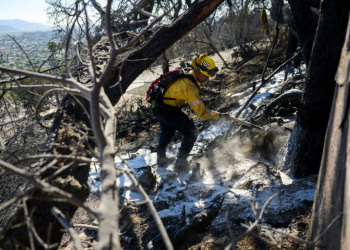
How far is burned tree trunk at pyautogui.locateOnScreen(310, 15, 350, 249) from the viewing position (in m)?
1.48

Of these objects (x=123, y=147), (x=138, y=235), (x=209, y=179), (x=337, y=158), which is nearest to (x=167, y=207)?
(x=138, y=235)

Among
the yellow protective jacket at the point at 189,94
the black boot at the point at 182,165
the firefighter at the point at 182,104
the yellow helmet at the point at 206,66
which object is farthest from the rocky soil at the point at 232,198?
the yellow helmet at the point at 206,66

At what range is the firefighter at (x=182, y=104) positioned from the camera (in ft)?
13.0

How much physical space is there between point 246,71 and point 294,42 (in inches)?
118

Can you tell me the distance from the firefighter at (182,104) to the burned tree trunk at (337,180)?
2.09m

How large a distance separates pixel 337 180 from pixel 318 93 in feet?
4.96

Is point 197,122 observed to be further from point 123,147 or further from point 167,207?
point 167,207

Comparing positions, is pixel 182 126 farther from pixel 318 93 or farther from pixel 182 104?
pixel 318 93

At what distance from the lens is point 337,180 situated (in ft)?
5.49

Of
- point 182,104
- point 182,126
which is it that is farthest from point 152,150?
point 182,104

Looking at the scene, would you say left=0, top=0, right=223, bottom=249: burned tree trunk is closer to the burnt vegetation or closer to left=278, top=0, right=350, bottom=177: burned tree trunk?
the burnt vegetation

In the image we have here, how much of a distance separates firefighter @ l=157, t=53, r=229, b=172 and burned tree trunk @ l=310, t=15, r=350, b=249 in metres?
2.09

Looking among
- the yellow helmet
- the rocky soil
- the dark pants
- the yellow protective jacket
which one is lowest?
the rocky soil

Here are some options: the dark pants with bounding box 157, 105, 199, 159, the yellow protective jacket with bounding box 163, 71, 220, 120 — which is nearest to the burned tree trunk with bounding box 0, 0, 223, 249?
the yellow protective jacket with bounding box 163, 71, 220, 120
